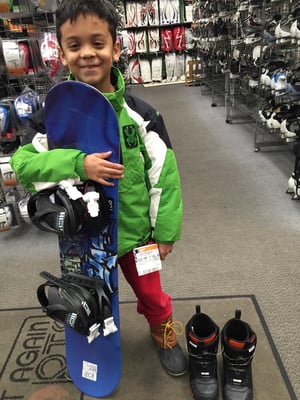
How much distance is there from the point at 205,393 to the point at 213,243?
103 cm

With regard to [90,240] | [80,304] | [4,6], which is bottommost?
[80,304]

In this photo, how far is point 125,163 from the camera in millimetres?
1085

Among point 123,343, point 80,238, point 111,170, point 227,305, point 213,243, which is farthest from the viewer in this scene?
point 213,243

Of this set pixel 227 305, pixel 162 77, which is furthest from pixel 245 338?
pixel 162 77

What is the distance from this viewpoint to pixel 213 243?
2.13 m

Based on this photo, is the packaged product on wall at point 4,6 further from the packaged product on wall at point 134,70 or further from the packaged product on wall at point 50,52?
the packaged product on wall at point 134,70

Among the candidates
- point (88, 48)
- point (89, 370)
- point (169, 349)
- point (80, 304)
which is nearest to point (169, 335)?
point (169, 349)

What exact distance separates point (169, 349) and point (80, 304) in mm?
487

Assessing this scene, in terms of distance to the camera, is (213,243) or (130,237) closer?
(130,237)

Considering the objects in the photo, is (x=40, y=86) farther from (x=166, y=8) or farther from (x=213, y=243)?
(x=166, y=8)

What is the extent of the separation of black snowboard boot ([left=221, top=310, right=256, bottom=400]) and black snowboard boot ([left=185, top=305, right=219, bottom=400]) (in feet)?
0.12

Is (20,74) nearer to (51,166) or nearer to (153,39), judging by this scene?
(51,166)

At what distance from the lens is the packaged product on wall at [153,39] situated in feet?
25.6

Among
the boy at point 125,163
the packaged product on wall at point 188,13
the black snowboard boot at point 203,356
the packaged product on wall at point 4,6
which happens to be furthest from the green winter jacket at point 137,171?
the packaged product on wall at point 188,13
